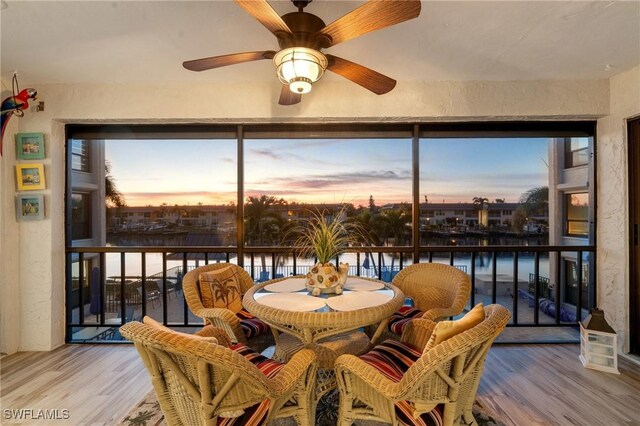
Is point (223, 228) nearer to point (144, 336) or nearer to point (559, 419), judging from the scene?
point (144, 336)

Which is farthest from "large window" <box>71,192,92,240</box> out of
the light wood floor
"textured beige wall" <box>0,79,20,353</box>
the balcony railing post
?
the balcony railing post

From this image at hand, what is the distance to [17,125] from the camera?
287 cm

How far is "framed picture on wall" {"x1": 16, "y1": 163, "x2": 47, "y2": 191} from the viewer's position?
9.34 ft

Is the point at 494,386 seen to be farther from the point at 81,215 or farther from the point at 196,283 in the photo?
the point at 81,215

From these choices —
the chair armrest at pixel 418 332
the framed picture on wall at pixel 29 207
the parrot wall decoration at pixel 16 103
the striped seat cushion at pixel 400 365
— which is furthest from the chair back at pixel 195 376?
the parrot wall decoration at pixel 16 103

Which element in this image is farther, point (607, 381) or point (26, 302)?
point (26, 302)

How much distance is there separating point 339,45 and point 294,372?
2.25m

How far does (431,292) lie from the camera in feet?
8.09

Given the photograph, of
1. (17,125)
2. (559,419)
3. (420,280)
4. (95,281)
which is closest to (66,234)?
(95,281)

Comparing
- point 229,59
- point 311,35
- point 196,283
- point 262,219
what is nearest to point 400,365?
point 196,283

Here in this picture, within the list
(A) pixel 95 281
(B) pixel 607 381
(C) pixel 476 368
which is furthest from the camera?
(A) pixel 95 281

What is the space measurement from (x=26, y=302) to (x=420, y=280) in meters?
3.81

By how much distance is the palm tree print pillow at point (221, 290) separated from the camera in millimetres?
2332

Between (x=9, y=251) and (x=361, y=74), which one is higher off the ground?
(x=361, y=74)
